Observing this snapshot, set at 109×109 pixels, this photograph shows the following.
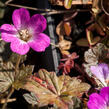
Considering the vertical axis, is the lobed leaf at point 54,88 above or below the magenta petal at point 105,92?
below

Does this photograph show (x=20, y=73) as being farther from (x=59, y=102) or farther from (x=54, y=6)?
(x=54, y=6)

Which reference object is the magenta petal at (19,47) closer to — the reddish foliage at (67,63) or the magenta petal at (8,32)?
the magenta petal at (8,32)

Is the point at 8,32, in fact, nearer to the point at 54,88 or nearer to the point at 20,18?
the point at 20,18

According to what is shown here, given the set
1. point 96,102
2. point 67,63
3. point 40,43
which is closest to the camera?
point 96,102

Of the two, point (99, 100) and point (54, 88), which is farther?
point (54, 88)

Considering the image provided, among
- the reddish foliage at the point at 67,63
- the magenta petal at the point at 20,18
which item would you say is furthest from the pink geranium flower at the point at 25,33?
the reddish foliage at the point at 67,63

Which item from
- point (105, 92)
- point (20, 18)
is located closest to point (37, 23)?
point (20, 18)

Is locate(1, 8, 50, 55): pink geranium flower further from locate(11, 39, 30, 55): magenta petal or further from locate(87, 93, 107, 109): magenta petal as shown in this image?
locate(87, 93, 107, 109): magenta petal
